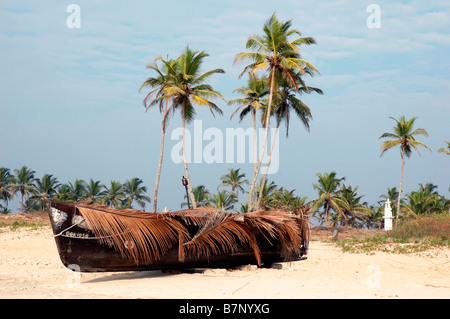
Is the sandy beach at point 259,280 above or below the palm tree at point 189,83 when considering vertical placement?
below

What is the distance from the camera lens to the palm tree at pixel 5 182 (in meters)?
56.9

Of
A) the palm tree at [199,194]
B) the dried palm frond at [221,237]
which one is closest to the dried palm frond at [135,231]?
the dried palm frond at [221,237]

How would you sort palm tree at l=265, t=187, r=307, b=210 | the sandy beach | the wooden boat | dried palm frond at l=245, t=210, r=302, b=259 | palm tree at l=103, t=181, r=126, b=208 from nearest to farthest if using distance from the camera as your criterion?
1. the sandy beach
2. the wooden boat
3. dried palm frond at l=245, t=210, r=302, b=259
4. palm tree at l=265, t=187, r=307, b=210
5. palm tree at l=103, t=181, r=126, b=208

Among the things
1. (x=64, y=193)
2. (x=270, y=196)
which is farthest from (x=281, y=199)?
(x=64, y=193)

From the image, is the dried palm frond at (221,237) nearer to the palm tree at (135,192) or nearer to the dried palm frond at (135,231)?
the dried palm frond at (135,231)

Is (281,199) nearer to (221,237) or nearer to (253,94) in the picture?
(253,94)

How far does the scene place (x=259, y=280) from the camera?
9.49 m

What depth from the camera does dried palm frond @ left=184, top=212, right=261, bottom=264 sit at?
10.1 metres

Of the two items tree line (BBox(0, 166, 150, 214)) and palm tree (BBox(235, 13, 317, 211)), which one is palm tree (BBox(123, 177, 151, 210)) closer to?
tree line (BBox(0, 166, 150, 214))

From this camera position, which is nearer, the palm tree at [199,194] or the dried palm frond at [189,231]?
the dried palm frond at [189,231]

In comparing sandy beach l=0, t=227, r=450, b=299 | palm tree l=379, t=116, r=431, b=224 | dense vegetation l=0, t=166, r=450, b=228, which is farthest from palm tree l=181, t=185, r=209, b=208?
sandy beach l=0, t=227, r=450, b=299

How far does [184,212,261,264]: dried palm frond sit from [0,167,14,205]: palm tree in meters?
53.2

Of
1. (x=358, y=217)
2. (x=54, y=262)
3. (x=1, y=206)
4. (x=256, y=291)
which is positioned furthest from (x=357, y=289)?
(x=1, y=206)

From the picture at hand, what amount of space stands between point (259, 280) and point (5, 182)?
5543 centimetres
